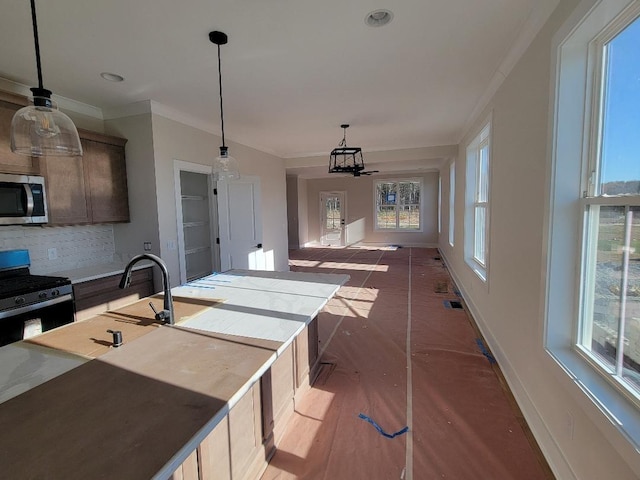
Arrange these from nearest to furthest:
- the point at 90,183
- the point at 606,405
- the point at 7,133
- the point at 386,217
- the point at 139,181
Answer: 1. the point at 606,405
2. the point at 7,133
3. the point at 90,183
4. the point at 139,181
5. the point at 386,217

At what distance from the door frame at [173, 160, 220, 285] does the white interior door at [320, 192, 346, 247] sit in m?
7.13

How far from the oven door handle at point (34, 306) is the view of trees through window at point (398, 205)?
968 cm

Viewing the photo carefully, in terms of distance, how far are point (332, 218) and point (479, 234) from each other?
7563mm

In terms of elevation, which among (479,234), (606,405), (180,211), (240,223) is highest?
(180,211)

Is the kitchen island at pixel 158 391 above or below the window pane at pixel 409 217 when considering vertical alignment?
below

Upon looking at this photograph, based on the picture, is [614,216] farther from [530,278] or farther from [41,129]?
[41,129]

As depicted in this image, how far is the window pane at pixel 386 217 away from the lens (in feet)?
36.4

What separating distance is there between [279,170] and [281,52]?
406 cm

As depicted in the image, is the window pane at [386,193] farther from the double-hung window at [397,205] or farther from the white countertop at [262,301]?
the white countertop at [262,301]

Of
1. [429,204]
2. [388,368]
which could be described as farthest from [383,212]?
[388,368]

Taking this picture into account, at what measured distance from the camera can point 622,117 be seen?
53.5 inches

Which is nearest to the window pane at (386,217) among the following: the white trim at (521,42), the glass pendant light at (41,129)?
the white trim at (521,42)

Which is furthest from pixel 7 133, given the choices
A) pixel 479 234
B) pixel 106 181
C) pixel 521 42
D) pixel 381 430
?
pixel 479 234

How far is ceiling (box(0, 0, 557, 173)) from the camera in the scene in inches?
73.9
